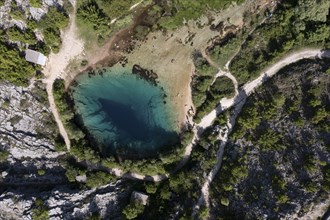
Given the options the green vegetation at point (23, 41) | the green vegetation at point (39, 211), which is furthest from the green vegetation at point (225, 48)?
the green vegetation at point (39, 211)

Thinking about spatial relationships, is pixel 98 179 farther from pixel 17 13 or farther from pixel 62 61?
pixel 17 13

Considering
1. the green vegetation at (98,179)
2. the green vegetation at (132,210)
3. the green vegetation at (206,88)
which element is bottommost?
the green vegetation at (132,210)

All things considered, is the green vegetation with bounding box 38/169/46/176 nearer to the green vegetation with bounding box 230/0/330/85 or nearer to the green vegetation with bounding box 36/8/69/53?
the green vegetation with bounding box 36/8/69/53

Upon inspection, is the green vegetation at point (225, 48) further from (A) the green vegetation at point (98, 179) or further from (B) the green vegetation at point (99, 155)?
(A) the green vegetation at point (98, 179)

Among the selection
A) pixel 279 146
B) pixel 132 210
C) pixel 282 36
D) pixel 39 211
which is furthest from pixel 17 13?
pixel 279 146

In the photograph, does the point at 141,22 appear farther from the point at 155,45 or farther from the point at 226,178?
the point at 226,178

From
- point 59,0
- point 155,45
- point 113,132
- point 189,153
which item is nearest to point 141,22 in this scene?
point 155,45
